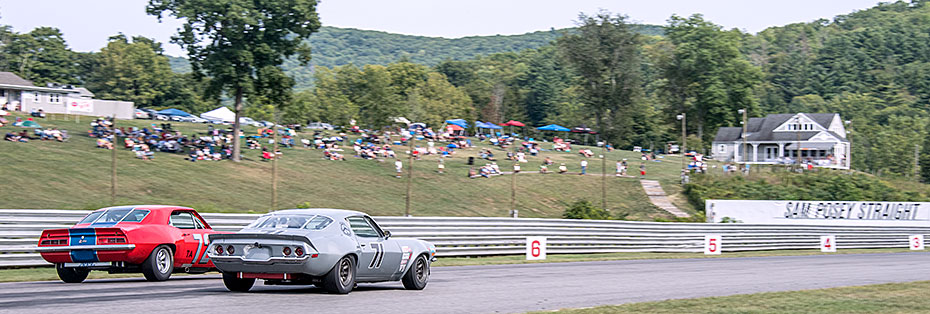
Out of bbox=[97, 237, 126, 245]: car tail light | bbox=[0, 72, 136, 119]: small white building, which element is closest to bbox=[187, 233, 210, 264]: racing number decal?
bbox=[97, 237, 126, 245]: car tail light

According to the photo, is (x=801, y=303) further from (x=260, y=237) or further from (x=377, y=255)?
(x=260, y=237)

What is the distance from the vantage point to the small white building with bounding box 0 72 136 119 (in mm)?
74438

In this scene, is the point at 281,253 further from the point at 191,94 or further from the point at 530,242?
the point at 191,94

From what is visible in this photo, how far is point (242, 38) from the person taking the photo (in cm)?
5509

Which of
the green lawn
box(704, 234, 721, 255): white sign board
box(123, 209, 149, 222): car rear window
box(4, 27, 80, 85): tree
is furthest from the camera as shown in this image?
box(4, 27, 80, 85): tree

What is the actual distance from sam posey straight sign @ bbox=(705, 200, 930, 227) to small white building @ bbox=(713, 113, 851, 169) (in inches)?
2376

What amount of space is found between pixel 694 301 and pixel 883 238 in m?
33.4

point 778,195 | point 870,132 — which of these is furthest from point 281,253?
point 870,132

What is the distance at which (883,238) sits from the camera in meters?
41.1

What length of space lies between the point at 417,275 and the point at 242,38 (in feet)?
146

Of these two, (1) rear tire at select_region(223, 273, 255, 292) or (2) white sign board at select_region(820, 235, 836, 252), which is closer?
(1) rear tire at select_region(223, 273, 255, 292)

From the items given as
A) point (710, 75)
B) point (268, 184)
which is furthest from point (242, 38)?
point (710, 75)

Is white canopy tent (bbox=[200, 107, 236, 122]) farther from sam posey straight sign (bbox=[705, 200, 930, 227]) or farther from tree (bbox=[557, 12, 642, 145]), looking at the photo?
sam posey straight sign (bbox=[705, 200, 930, 227])

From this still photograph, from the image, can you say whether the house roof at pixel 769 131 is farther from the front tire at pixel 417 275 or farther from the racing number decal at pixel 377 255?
the racing number decal at pixel 377 255
